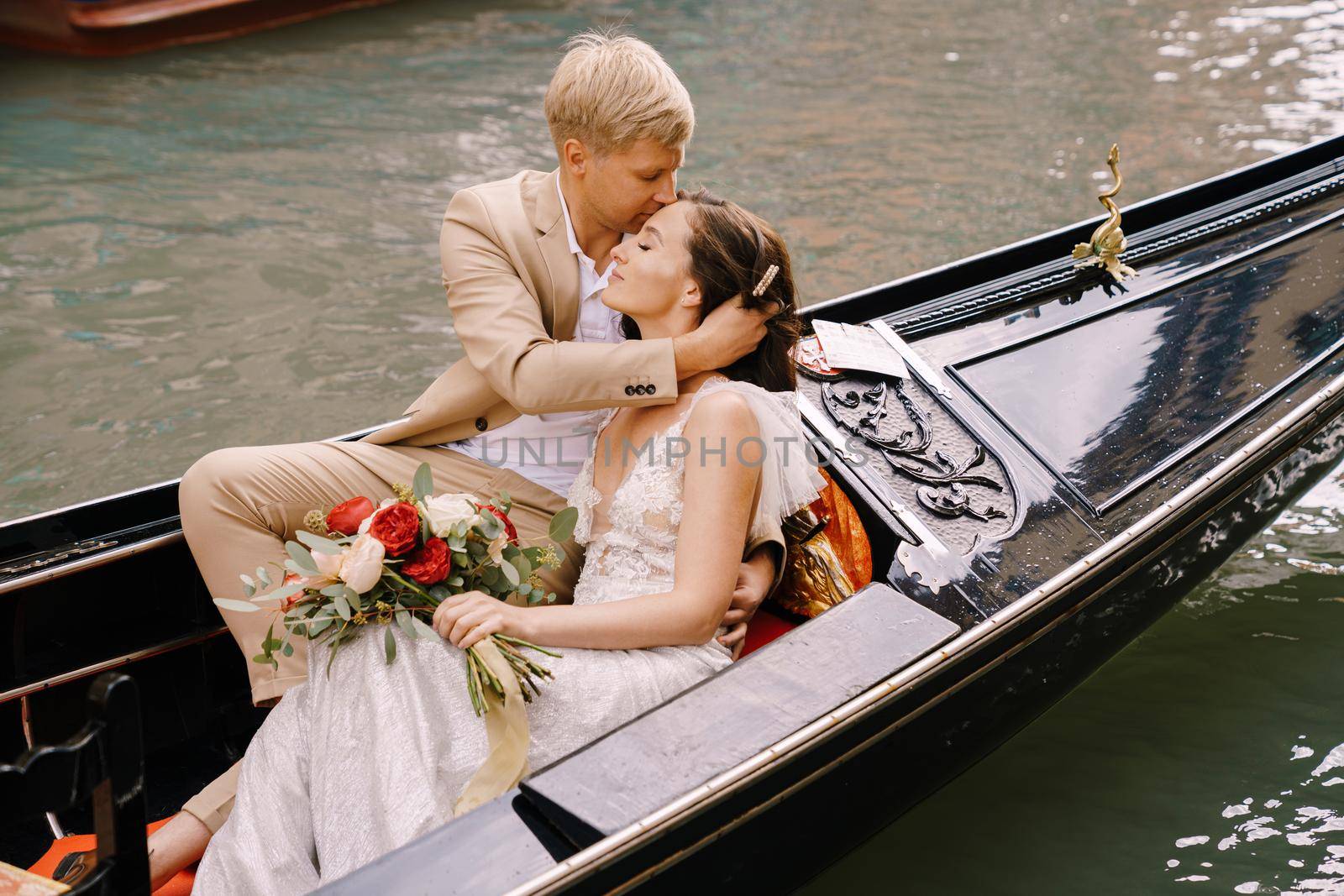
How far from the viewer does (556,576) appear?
218cm

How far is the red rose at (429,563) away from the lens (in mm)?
1738

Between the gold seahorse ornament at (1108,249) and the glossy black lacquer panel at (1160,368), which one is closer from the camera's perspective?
the glossy black lacquer panel at (1160,368)

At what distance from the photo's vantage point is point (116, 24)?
7.53 metres

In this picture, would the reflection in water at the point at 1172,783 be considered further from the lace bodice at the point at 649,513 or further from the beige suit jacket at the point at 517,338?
the beige suit jacket at the point at 517,338

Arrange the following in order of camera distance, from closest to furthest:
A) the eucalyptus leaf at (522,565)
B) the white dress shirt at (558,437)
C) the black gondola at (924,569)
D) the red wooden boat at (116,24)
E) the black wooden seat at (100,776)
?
the black wooden seat at (100,776)
the black gondola at (924,569)
the eucalyptus leaf at (522,565)
the white dress shirt at (558,437)
the red wooden boat at (116,24)

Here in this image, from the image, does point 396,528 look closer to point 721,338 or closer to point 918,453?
point 721,338

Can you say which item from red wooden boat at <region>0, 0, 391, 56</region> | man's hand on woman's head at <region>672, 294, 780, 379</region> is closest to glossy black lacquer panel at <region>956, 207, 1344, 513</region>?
man's hand on woman's head at <region>672, 294, 780, 379</region>

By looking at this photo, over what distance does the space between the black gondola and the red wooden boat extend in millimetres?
6484

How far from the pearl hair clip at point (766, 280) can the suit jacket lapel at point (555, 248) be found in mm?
422

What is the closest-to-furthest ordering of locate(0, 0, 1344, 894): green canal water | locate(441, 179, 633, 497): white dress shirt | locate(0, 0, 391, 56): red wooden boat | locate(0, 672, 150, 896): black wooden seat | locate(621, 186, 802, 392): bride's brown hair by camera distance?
locate(0, 672, 150, 896): black wooden seat, locate(621, 186, 802, 392): bride's brown hair, locate(441, 179, 633, 497): white dress shirt, locate(0, 0, 1344, 894): green canal water, locate(0, 0, 391, 56): red wooden boat

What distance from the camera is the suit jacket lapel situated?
221 centimetres

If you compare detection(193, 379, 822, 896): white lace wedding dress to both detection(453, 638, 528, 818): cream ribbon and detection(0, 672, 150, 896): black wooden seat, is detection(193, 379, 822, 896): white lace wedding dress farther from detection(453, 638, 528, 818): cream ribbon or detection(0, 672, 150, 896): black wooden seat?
detection(0, 672, 150, 896): black wooden seat

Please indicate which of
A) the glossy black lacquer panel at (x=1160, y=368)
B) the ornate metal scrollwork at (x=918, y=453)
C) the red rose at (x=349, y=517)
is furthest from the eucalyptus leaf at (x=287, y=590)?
the glossy black lacquer panel at (x=1160, y=368)

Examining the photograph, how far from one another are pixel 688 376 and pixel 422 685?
691mm
